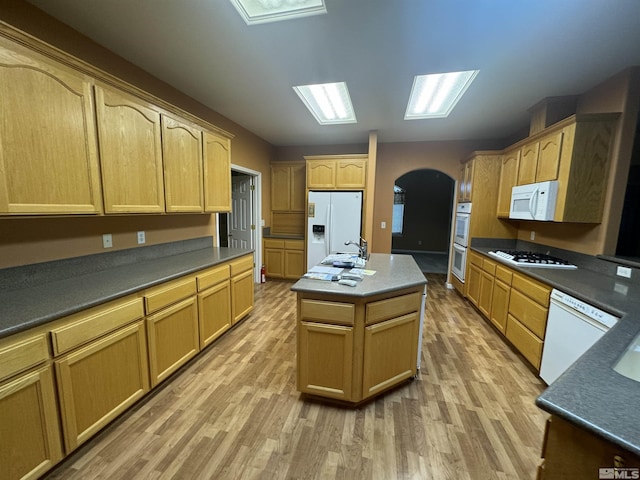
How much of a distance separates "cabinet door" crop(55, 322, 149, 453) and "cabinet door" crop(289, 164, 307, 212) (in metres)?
3.55

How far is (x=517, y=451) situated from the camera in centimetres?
151

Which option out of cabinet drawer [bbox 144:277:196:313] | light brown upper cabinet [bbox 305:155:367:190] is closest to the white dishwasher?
cabinet drawer [bbox 144:277:196:313]

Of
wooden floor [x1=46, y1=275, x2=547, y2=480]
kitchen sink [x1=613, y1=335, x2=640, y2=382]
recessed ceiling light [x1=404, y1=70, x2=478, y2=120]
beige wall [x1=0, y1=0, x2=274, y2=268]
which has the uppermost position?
recessed ceiling light [x1=404, y1=70, x2=478, y2=120]

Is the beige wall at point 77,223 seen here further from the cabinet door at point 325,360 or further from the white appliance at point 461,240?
the white appliance at point 461,240

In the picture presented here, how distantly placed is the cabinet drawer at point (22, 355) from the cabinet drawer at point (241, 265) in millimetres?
1610

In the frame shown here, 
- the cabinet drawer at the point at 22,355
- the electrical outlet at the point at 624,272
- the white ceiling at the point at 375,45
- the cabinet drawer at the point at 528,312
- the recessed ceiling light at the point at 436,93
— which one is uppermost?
the recessed ceiling light at the point at 436,93

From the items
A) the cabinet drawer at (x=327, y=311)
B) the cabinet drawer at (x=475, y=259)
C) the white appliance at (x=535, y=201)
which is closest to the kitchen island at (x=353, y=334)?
the cabinet drawer at (x=327, y=311)

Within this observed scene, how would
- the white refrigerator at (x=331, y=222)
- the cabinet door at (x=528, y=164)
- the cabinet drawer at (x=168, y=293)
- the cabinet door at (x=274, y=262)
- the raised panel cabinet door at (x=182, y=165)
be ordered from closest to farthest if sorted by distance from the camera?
1. the cabinet drawer at (x=168, y=293)
2. the raised panel cabinet door at (x=182, y=165)
3. the cabinet door at (x=528, y=164)
4. the white refrigerator at (x=331, y=222)
5. the cabinet door at (x=274, y=262)

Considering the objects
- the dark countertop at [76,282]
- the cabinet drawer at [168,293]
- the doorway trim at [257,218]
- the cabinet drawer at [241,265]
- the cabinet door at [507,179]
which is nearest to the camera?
the dark countertop at [76,282]

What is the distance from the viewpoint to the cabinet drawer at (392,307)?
5.63ft

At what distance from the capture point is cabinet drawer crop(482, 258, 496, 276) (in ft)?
10.0

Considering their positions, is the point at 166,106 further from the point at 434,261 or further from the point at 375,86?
the point at 434,261

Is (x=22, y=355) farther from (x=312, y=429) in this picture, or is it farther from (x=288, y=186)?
(x=288, y=186)

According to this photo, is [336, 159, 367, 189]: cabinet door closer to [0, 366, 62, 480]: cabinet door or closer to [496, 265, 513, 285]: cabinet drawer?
[496, 265, 513, 285]: cabinet drawer
